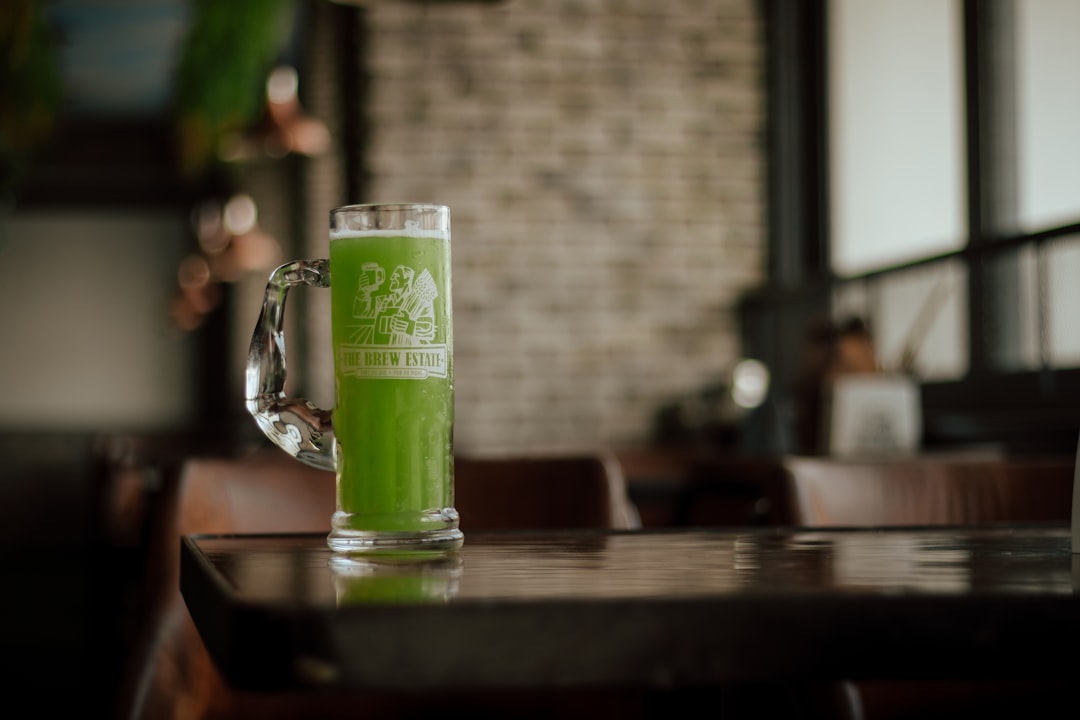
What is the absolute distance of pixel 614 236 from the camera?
4613 mm

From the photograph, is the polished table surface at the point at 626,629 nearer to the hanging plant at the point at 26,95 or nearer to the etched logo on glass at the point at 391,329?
the etched logo on glass at the point at 391,329


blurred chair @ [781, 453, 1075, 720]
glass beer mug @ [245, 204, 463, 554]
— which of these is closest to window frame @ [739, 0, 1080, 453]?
blurred chair @ [781, 453, 1075, 720]

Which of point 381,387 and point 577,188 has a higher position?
point 577,188

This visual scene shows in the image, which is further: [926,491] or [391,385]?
[926,491]

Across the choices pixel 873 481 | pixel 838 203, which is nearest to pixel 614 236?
pixel 838 203

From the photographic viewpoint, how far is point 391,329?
83 cm

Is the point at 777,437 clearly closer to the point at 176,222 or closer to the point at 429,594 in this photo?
the point at 429,594

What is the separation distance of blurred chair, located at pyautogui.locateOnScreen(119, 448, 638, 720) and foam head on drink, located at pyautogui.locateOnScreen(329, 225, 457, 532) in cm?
58

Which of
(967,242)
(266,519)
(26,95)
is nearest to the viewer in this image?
(266,519)

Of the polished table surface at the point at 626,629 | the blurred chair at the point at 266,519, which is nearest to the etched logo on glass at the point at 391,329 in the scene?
the polished table surface at the point at 626,629

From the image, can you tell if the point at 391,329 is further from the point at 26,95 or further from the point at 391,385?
the point at 26,95

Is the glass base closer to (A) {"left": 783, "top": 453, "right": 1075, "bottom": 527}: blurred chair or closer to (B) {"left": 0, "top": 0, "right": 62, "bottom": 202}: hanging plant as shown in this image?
(A) {"left": 783, "top": 453, "right": 1075, "bottom": 527}: blurred chair

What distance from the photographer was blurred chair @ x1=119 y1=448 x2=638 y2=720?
1.33 m

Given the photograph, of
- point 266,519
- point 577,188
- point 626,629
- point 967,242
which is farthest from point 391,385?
point 577,188
